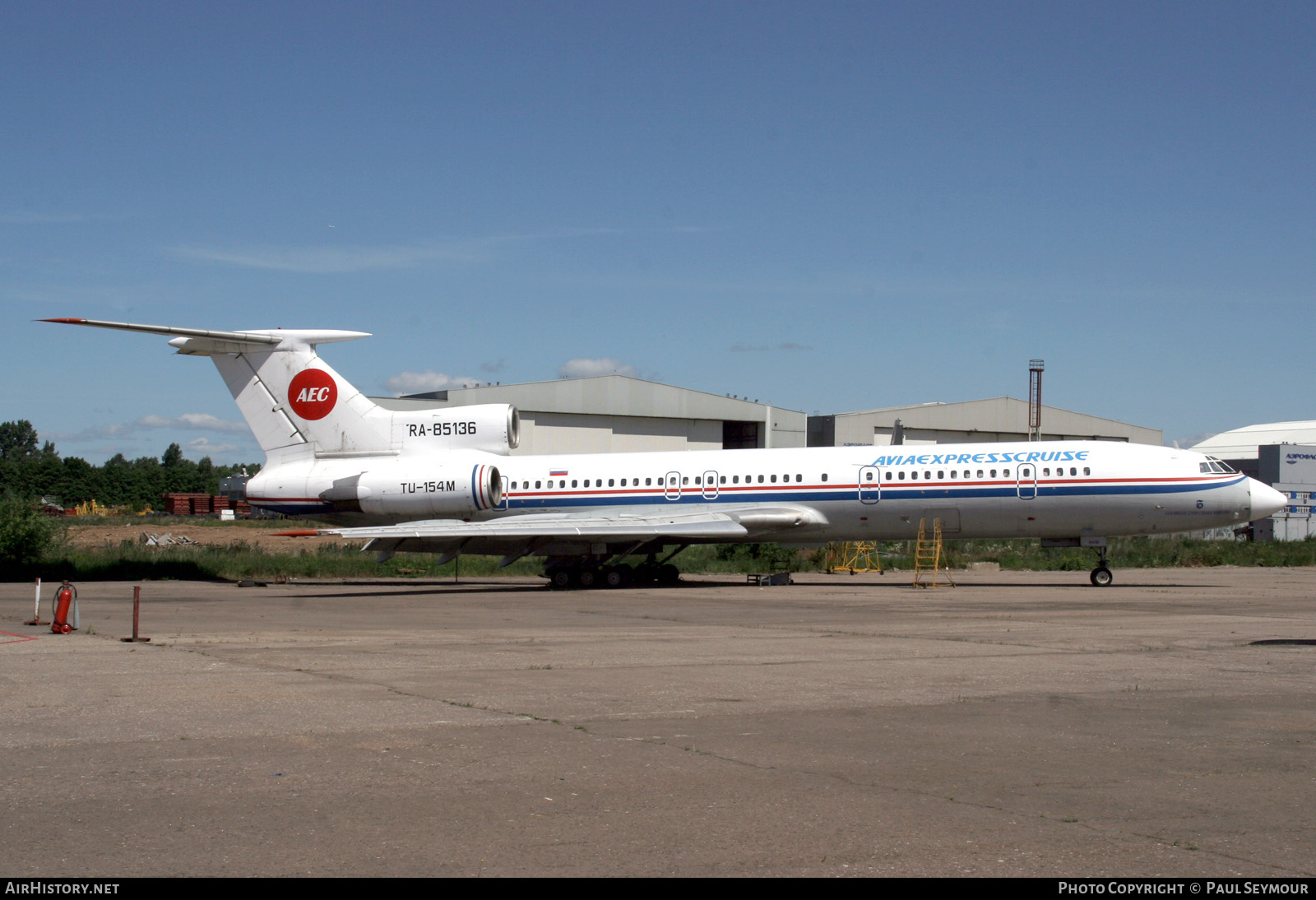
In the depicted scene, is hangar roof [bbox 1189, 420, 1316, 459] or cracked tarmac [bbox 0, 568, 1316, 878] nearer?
cracked tarmac [bbox 0, 568, 1316, 878]

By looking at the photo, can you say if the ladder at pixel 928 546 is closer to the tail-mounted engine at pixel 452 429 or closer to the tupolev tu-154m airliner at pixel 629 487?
the tupolev tu-154m airliner at pixel 629 487

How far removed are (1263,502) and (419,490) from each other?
20.8 metres

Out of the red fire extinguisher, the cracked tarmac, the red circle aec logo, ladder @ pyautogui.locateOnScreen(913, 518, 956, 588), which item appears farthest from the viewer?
the red circle aec logo

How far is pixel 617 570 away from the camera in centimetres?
3005

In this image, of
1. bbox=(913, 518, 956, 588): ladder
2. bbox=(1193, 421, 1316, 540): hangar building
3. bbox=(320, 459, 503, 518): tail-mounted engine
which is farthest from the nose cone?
bbox=(320, 459, 503, 518): tail-mounted engine

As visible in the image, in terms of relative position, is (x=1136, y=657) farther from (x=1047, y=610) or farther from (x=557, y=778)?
(x=557, y=778)

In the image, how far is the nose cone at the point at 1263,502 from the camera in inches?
1097

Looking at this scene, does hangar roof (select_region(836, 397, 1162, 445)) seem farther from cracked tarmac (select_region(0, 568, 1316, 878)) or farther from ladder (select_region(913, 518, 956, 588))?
cracked tarmac (select_region(0, 568, 1316, 878))

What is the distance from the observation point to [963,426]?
62.6m

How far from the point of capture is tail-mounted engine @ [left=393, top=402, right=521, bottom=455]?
30.2 m

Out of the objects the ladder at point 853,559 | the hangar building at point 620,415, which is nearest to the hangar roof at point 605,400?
the hangar building at point 620,415

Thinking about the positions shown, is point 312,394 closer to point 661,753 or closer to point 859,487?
point 859,487

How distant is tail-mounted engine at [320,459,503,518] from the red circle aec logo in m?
2.06

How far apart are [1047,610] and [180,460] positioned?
7665 inches
